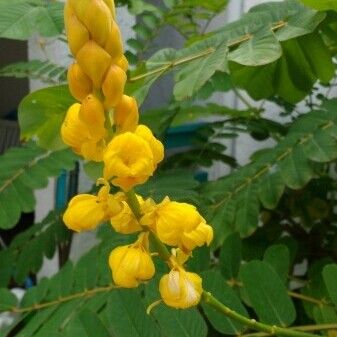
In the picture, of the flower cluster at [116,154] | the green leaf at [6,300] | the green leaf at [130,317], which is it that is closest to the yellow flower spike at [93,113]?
the flower cluster at [116,154]

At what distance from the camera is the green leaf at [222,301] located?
49 cm

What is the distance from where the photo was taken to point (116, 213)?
0.90 ft

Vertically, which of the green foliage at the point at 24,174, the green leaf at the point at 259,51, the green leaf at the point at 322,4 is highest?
the green leaf at the point at 322,4

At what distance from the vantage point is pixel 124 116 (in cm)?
27

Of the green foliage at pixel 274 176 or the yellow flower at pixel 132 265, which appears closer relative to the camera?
the yellow flower at pixel 132 265

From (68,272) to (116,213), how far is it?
39 centimetres

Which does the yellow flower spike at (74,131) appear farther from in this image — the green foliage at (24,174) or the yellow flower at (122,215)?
the green foliage at (24,174)

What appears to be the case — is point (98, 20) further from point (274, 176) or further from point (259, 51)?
point (274, 176)

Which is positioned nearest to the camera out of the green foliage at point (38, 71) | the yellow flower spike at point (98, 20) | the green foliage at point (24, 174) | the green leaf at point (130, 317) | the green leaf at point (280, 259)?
the yellow flower spike at point (98, 20)

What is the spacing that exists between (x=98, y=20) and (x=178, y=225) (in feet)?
0.31

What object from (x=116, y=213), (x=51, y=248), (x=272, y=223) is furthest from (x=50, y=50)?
(x=116, y=213)

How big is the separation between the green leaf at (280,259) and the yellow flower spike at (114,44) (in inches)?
13.9

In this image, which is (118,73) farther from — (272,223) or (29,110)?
(272,223)

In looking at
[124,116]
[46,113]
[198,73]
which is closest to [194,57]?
[198,73]
